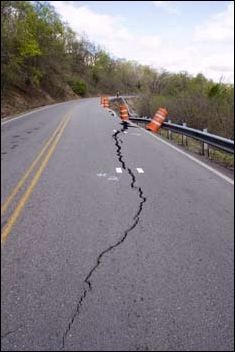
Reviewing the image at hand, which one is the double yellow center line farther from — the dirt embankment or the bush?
the bush

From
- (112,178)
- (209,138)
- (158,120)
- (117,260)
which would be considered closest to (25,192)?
(112,178)

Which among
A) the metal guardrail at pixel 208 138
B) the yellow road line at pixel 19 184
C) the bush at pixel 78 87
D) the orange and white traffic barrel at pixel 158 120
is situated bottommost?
the yellow road line at pixel 19 184

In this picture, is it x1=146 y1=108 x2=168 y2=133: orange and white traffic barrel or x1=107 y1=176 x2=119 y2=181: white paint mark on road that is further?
x1=146 y1=108 x2=168 y2=133: orange and white traffic barrel

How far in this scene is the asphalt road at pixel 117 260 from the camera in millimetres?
3006

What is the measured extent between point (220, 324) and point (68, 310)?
1.29 meters

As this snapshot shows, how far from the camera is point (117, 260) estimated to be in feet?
13.6

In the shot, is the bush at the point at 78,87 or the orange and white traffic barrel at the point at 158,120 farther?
the bush at the point at 78,87

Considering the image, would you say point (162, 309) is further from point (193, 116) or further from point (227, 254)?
point (193, 116)

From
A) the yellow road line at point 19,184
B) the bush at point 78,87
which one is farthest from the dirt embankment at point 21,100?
the bush at point 78,87

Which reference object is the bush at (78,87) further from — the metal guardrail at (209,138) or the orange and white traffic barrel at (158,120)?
the metal guardrail at (209,138)

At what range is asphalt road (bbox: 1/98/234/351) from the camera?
3006 mm

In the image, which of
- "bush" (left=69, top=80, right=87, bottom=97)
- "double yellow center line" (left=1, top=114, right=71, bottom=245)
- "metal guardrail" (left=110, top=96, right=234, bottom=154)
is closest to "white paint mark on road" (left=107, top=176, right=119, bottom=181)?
"double yellow center line" (left=1, top=114, right=71, bottom=245)

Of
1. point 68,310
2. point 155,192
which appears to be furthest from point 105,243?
point 155,192

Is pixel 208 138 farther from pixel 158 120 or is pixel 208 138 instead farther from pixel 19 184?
pixel 158 120
